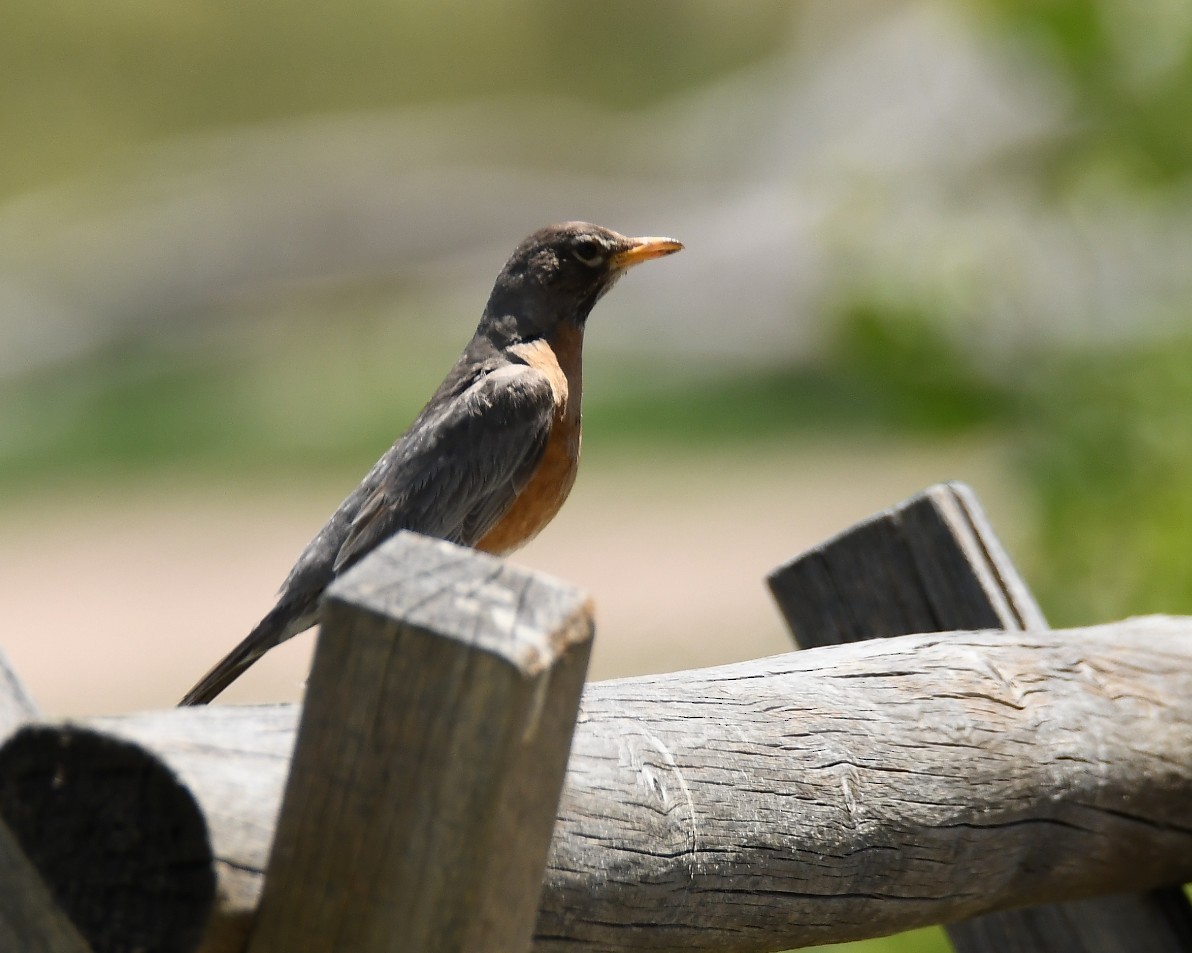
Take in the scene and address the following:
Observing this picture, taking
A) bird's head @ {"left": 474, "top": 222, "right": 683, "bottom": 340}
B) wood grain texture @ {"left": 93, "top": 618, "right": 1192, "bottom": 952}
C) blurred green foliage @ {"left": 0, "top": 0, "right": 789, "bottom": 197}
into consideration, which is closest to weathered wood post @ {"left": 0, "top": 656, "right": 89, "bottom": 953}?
wood grain texture @ {"left": 93, "top": 618, "right": 1192, "bottom": 952}

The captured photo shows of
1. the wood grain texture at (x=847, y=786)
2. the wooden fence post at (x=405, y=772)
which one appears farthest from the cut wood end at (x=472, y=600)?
the wood grain texture at (x=847, y=786)

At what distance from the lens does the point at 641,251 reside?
4230 millimetres

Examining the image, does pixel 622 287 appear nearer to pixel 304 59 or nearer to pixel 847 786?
pixel 304 59

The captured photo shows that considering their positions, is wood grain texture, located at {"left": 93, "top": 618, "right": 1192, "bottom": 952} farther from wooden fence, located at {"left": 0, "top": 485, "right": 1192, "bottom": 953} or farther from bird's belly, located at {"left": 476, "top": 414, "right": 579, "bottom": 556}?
bird's belly, located at {"left": 476, "top": 414, "right": 579, "bottom": 556}

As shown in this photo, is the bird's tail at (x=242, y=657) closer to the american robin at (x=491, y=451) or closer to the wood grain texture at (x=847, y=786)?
the american robin at (x=491, y=451)

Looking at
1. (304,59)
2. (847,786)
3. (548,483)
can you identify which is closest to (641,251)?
(548,483)

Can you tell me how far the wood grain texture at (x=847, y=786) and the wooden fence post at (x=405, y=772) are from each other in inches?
2.7

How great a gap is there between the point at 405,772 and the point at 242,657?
1932 millimetres

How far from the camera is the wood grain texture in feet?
6.00

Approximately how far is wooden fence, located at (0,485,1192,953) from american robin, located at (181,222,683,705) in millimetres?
889

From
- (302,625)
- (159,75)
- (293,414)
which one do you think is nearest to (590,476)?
(293,414)

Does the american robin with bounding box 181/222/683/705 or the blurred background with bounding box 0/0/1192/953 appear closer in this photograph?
the american robin with bounding box 181/222/683/705

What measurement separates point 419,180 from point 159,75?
21.9 ft

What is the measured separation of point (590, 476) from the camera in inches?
595
